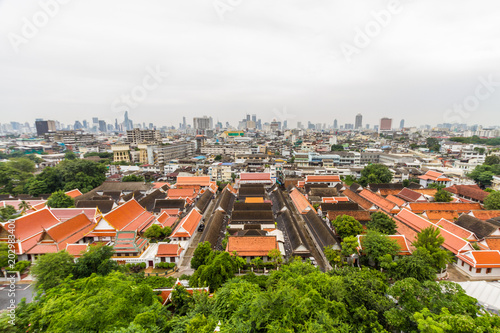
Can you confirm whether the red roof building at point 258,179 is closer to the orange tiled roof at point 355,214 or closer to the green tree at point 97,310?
the orange tiled roof at point 355,214

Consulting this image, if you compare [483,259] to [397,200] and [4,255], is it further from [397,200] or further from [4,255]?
[4,255]

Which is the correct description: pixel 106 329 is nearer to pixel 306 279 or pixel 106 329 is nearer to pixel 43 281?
pixel 43 281

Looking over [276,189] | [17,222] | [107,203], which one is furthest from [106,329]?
[276,189]

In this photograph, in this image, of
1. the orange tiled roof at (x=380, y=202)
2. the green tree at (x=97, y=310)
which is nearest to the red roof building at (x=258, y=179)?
the orange tiled roof at (x=380, y=202)

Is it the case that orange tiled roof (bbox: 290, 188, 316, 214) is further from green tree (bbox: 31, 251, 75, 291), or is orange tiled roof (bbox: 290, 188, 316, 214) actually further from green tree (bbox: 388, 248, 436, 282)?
green tree (bbox: 31, 251, 75, 291)

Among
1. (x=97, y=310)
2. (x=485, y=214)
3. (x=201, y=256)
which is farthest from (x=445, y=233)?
(x=97, y=310)

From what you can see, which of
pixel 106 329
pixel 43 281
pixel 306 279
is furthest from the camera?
pixel 43 281

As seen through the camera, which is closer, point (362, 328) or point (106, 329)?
point (106, 329)

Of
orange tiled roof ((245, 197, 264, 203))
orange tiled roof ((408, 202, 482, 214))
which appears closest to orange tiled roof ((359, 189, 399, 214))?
orange tiled roof ((408, 202, 482, 214))
